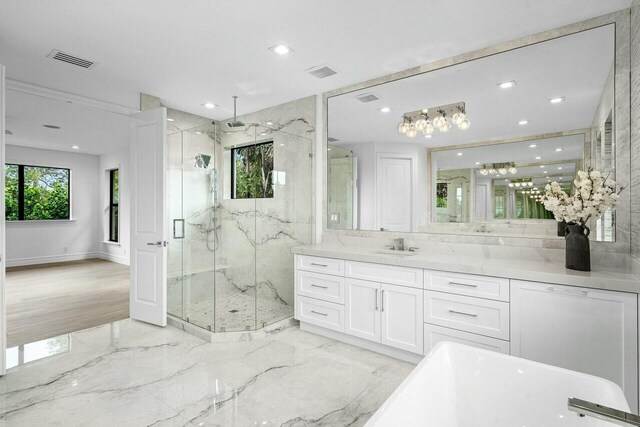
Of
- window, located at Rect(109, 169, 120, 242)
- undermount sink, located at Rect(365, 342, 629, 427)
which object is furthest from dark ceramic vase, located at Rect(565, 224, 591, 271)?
window, located at Rect(109, 169, 120, 242)

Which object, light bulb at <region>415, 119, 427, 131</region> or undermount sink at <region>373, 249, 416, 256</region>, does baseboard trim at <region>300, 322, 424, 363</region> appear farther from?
light bulb at <region>415, 119, 427, 131</region>

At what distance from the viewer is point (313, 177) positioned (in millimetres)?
3916

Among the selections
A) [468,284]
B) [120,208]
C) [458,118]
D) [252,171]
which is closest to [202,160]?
[252,171]

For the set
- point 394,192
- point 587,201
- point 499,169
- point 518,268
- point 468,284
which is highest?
point 499,169

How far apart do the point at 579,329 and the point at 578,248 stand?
19.5 inches

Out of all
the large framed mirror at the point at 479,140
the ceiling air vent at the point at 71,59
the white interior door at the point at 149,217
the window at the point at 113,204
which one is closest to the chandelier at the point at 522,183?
the large framed mirror at the point at 479,140

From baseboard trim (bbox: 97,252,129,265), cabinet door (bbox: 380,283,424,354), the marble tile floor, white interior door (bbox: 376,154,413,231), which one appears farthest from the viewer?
baseboard trim (bbox: 97,252,129,265)

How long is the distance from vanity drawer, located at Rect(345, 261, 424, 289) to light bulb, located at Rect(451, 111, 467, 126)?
4.48 ft

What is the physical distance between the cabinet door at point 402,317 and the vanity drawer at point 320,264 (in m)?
0.46

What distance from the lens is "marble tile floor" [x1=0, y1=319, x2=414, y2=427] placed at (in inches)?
80.2

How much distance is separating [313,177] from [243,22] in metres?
1.83

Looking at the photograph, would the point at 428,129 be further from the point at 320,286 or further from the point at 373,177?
the point at 320,286

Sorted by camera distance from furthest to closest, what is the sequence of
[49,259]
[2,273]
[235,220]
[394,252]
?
[49,259]
[235,220]
[394,252]
[2,273]

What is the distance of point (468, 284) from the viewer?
7.89 feet
